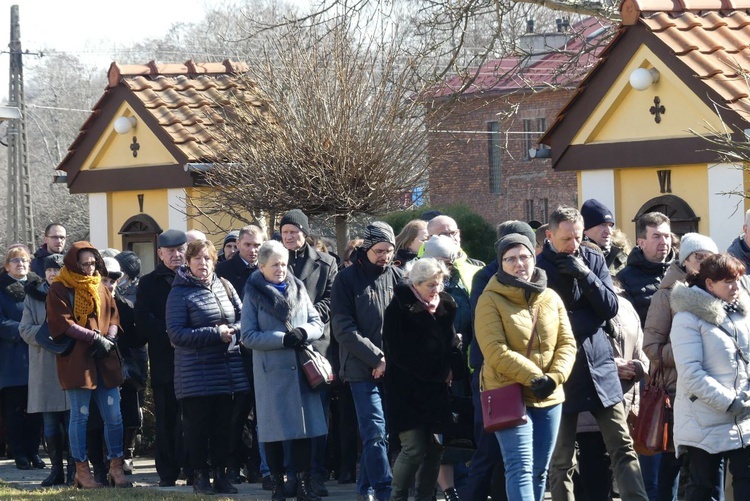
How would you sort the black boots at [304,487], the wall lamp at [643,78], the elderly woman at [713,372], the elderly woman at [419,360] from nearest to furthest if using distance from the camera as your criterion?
1. the elderly woman at [713,372]
2. the elderly woman at [419,360]
3. the black boots at [304,487]
4. the wall lamp at [643,78]

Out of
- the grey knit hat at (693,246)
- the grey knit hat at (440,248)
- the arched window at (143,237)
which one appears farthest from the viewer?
the arched window at (143,237)

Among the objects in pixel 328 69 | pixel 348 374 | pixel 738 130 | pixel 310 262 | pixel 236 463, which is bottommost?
pixel 236 463

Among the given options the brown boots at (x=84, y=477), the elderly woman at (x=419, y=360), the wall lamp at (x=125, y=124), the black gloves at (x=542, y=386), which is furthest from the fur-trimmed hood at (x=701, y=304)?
the wall lamp at (x=125, y=124)

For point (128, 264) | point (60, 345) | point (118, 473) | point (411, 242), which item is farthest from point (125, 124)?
point (411, 242)

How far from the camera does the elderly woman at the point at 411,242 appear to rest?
29.7 ft

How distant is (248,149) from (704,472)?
954cm

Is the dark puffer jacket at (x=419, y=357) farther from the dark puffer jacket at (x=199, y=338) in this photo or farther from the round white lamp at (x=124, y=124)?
the round white lamp at (x=124, y=124)

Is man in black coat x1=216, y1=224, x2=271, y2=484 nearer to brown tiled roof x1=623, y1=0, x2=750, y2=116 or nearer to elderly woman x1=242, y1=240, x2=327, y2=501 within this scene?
elderly woman x1=242, y1=240, x2=327, y2=501

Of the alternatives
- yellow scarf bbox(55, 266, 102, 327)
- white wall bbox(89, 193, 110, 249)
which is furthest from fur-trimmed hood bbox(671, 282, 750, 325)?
white wall bbox(89, 193, 110, 249)

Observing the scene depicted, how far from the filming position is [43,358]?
35.4ft

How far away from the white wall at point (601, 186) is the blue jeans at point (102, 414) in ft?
22.1

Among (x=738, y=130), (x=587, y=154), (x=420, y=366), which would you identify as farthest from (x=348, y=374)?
(x=587, y=154)

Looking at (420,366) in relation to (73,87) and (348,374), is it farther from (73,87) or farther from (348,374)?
(73,87)

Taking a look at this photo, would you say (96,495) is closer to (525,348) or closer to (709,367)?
(525,348)
